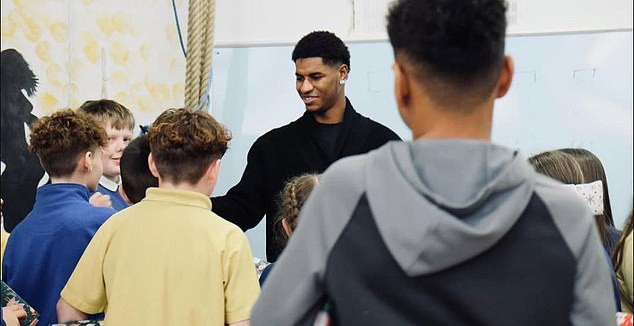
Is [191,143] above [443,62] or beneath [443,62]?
beneath

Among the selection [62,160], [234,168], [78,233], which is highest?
[62,160]

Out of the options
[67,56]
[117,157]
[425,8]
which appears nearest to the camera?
[425,8]

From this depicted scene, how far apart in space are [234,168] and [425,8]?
110 inches

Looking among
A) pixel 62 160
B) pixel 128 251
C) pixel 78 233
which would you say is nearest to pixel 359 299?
pixel 128 251

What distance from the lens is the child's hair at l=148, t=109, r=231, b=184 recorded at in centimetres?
188

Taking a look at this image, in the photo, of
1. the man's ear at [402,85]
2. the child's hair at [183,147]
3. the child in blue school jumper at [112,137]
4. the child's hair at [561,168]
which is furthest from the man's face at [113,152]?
the man's ear at [402,85]

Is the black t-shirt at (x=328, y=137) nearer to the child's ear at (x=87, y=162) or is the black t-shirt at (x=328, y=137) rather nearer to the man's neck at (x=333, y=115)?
the man's neck at (x=333, y=115)

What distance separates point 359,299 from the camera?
3.32 ft

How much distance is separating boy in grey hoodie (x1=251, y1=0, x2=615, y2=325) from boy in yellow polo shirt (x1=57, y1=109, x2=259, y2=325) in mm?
791

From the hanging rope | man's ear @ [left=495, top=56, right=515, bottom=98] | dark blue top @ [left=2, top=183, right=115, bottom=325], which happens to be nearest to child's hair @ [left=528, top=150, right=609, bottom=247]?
man's ear @ [left=495, top=56, right=515, bottom=98]

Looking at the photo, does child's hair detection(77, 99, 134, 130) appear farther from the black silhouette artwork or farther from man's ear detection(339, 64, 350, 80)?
man's ear detection(339, 64, 350, 80)

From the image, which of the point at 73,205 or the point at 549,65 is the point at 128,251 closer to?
the point at 73,205

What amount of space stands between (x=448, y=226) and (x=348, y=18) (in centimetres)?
266

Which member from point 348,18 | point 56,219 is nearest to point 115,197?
point 56,219
